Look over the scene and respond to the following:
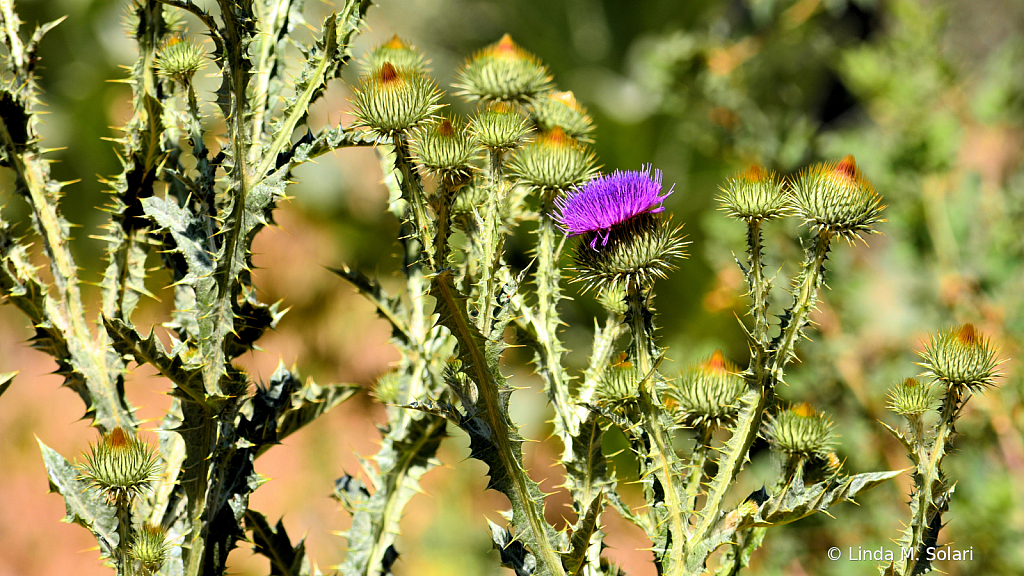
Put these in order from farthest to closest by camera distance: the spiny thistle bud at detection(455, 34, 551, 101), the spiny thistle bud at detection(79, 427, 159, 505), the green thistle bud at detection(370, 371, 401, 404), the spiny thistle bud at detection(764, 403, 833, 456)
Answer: the green thistle bud at detection(370, 371, 401, 404) → the spiny thistle bud at detection(455, 34, 551, 101) → the spiny thistle bud at detection(764, 403, 833, 456) → the spiny thistle bud at detection(79, 427, 159, 505)

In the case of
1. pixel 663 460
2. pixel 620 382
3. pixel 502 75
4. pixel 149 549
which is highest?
pixel 502 75

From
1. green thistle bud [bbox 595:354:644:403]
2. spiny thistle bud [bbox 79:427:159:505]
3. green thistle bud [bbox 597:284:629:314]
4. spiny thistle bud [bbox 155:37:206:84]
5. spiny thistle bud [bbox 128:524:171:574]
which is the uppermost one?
spiny thistle bud [bbox 155:37:206:84]

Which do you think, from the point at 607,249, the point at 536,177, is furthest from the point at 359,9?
the point at 607,249

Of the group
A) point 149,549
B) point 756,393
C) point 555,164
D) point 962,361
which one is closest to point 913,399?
point 962,361

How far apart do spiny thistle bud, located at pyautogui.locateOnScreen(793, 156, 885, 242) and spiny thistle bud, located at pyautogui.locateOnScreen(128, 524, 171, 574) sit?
3.91ft

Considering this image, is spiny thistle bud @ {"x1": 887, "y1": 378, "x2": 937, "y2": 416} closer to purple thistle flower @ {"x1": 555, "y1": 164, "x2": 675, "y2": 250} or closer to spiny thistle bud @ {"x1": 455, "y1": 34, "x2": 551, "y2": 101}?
purple thistle flower @ {"x1": 555, "y1": 164, "x2": 675, "y2": 250}

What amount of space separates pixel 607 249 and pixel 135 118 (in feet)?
3.44

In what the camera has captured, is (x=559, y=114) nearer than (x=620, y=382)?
No

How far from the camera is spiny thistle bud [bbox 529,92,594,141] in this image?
67.0 inches

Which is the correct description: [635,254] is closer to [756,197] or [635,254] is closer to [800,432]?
[756,197]

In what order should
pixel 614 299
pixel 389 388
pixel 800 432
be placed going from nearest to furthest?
pixel 800 432, pixel 614 299, pixel 389 388

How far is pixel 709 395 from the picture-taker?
1352 millimetres

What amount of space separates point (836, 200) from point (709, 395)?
1.37ft

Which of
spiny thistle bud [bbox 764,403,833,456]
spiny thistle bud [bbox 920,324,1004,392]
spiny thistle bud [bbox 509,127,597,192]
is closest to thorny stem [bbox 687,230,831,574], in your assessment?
spiny thistle bud [bbox 764,403,833,456]
